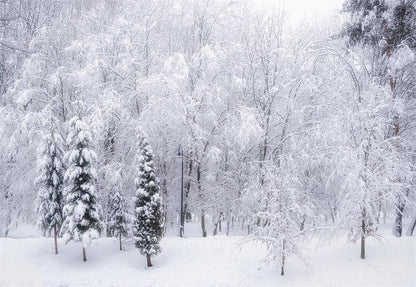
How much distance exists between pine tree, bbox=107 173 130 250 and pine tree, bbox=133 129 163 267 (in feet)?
4.88

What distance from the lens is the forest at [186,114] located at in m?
17.8

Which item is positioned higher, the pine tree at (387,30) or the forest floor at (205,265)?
the pine tree at (387,30)

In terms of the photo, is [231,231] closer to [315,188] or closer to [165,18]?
[315,188]

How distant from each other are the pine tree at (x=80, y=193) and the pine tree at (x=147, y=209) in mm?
2680

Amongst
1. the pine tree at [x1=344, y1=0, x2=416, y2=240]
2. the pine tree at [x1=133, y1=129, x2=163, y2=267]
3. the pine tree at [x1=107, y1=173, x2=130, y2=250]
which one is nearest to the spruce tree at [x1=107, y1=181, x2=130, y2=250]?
the pine tree at [x1=107, y1=173, x2=130, y2=250]

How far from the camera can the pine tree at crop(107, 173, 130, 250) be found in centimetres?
2028

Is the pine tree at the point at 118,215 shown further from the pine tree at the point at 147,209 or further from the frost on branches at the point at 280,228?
the frost on branches at the point at 280,228

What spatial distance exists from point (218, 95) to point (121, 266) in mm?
12190

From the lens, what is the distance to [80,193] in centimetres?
1931

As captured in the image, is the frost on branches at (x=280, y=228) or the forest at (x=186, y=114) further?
the forest at (x=186, y=114)

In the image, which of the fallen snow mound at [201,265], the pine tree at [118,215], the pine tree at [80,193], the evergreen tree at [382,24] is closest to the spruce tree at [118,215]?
the pine tree at [118,215]

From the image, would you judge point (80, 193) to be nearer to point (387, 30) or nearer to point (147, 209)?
point (147, 209)

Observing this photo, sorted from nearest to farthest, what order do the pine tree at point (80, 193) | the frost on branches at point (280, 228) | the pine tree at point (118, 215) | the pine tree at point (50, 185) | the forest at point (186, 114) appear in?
the frost on branches at point (280, 228)
the forest at point (186, 114)
the pine tree at point (80, 193)
the pine tree at point (50, 185)
the pine tree at point (118, 215)

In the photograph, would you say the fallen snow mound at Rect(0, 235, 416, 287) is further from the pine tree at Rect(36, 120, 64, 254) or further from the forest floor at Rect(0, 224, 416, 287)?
the pine tree at Rect(36, 120, 64, 254)
